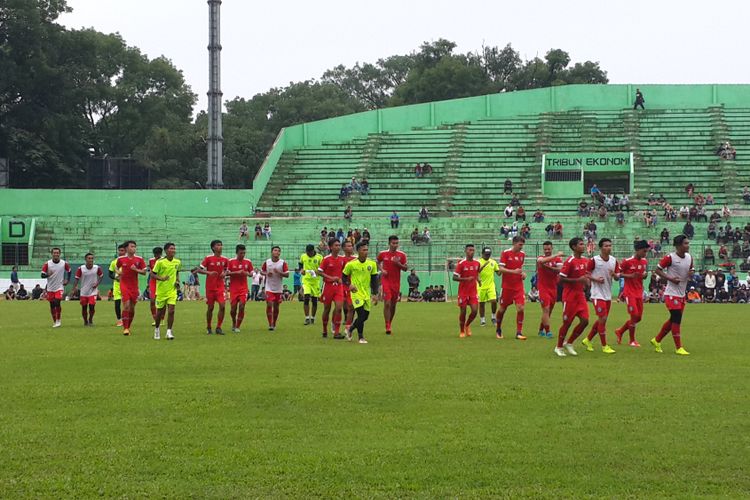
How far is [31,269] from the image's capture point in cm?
5288

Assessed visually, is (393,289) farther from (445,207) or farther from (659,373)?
(445,207)

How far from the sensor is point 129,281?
23.2 meters

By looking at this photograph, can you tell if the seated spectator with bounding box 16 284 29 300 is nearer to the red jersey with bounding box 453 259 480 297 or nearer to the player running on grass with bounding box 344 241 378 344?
the red jersey with bounding box 453 259 480 297

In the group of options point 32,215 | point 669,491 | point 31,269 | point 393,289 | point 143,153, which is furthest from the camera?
point 143,153

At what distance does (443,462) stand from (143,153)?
80.8 m

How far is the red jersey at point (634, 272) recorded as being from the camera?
1964 cm

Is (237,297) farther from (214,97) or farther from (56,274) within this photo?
(214,97)

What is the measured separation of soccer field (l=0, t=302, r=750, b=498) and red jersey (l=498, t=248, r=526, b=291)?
12.5 feet

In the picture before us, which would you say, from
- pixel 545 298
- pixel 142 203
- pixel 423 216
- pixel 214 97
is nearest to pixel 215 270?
pixel 545 298

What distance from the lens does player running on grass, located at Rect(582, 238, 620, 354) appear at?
18422 millimetres

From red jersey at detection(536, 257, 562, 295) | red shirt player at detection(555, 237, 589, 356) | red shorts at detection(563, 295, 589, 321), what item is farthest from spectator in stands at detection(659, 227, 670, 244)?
red shorts at detection(563, 295, 589, 321)

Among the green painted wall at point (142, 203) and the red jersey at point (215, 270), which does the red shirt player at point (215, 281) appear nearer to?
the red jersey at point (215, 270)

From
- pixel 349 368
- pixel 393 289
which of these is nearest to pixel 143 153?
pixel 393 289

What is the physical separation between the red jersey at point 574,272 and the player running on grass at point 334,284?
17.4 ft
